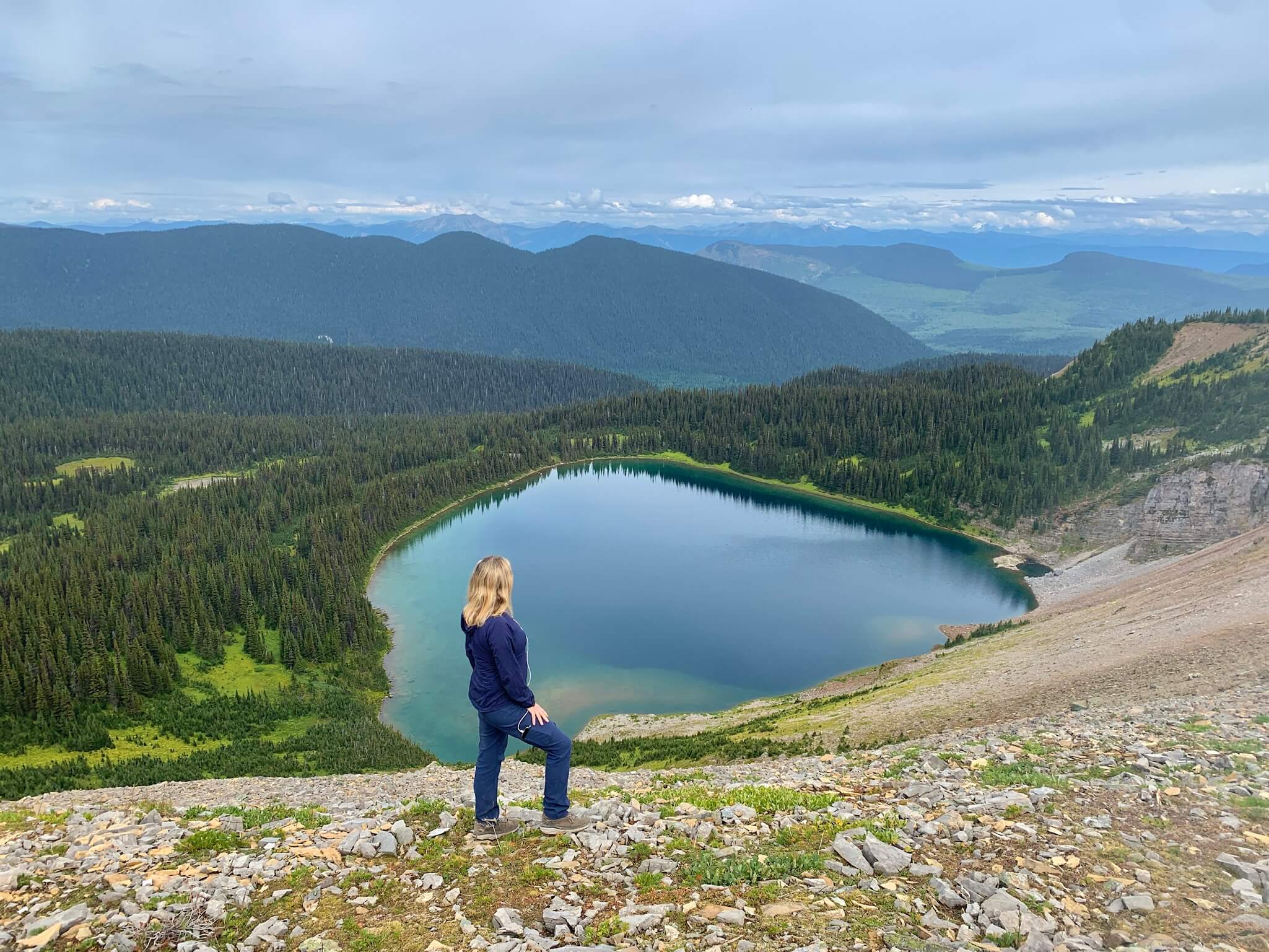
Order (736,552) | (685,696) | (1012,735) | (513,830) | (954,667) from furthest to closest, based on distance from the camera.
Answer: (736,552) < (685,696) < (954,667) < (1012,735) < (513,830)

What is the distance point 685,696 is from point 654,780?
36.0 m

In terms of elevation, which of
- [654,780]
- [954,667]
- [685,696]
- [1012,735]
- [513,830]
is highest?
[513,830]

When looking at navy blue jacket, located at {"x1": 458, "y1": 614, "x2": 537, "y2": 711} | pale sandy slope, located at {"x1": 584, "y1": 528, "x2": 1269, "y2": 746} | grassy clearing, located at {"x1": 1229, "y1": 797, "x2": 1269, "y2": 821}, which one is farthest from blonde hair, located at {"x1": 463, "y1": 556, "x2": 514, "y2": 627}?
pale sandy slope, located at {"x1": 584, "y1": 528, "x2": 1269, "y2": 746}

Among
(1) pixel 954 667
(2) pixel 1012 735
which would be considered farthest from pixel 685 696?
(2) pixel 1012 735

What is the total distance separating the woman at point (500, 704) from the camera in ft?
40.9

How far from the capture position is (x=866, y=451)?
499ft

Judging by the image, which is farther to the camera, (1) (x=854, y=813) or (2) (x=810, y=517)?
(2) (x=810, y=517)

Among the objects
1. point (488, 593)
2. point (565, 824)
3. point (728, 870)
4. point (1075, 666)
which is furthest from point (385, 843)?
point (1075, 666)

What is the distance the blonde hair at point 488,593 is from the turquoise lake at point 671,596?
42.4 m

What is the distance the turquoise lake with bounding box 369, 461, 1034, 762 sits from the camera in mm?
62094

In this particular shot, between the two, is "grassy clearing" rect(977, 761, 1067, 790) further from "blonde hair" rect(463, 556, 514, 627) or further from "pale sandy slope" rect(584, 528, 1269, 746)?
"blonde hair" rect(463, 556, 514, 627)

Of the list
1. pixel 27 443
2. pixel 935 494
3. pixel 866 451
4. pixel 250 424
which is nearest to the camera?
pixel 935 494

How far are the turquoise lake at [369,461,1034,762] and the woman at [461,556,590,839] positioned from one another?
40309mm

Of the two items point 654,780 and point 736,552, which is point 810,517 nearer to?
point 736,552
